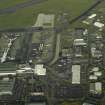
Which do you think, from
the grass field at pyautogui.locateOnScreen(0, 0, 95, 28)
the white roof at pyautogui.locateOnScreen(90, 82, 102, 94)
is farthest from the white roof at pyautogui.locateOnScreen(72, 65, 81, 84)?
the grass field at pyautogui.locateOnScreen(0, 0, 95, 28)

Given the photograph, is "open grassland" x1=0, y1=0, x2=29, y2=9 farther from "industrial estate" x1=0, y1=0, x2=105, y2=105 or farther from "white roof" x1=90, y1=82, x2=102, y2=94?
"white roof" x1=90, y1=82, x2=102, y2=94

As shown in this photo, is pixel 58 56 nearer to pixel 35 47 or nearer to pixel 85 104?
pixel 35 47

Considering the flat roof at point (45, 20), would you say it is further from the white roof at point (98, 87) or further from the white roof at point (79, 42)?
the white roof at point (98, 87)

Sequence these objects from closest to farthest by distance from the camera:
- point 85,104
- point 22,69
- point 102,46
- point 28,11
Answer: point 85,104
point 22,69
point 102,46
point 28,11

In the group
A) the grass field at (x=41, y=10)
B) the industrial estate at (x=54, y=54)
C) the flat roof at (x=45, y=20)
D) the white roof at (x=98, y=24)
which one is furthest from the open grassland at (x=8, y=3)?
the white roof at (x=98, y=24)

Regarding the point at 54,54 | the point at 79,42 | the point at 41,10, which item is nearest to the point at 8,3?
the point at 41,10

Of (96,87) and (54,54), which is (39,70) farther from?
(96,87)

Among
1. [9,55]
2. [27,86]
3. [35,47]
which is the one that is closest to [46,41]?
[35,47]
